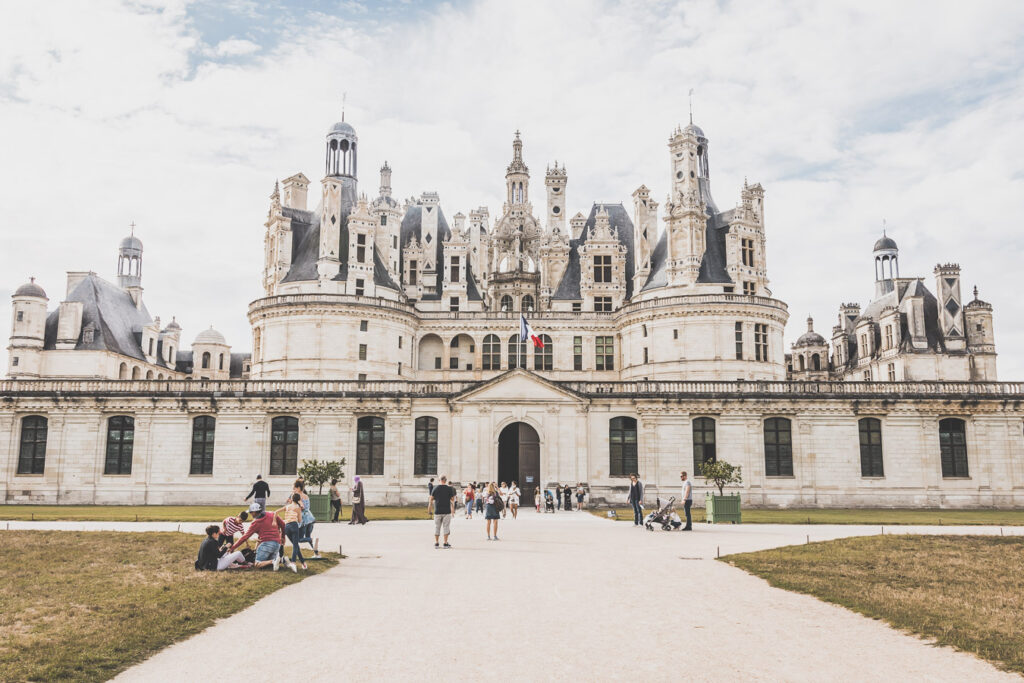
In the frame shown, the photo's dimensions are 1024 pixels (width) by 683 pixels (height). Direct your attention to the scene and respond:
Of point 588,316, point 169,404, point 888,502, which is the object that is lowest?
point 888,502

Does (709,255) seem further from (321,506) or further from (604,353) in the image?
(321,506)

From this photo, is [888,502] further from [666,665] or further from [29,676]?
[29,676]

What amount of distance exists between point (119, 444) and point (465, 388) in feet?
70.0

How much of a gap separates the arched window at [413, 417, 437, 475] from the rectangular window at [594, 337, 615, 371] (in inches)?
791

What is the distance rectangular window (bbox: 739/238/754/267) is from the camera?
60125 mm

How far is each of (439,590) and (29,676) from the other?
23.6 ft

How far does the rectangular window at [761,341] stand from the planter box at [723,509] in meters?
27.6

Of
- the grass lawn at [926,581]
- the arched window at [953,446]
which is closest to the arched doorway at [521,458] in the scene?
the arched window at [953,446]

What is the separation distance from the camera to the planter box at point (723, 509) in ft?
105

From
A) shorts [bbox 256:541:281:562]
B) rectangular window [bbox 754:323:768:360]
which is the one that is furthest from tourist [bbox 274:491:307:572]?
rectangular window [bbox 754:323:768:360]

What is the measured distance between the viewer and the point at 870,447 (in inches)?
1855

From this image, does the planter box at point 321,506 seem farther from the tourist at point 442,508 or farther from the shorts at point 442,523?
the shorts at point 442,523

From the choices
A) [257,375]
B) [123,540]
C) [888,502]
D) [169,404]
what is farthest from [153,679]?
[257,375]

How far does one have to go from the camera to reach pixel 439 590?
14.5 meters
